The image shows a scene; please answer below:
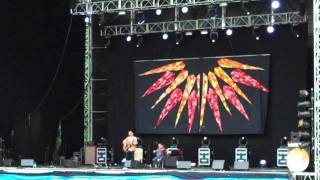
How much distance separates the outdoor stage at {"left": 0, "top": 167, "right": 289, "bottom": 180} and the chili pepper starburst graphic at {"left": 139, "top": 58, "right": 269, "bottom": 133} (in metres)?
4.51

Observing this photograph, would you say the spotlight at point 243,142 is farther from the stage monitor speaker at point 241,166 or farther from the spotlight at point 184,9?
the spotlight at point 184,9

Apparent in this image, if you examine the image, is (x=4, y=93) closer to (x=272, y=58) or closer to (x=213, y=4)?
(x=213, y=4)

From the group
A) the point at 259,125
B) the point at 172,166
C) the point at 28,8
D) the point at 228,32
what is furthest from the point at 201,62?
the point at 28,8

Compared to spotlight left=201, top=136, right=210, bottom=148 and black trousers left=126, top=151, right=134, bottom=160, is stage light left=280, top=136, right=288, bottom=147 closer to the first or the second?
spotlight left=201, top=136, right=210, bottom=148

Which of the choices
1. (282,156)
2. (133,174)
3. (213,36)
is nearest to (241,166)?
(282,156)

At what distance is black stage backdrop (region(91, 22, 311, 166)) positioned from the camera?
1795 cm

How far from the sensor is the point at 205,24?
735 inches

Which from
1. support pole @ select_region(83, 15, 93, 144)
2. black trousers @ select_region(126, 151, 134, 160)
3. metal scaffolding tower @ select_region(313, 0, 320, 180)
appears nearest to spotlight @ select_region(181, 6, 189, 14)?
support pole @ select_region(83, 15, 93, 144)

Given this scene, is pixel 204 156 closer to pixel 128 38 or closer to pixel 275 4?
pixel 128 38

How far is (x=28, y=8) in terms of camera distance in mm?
17984

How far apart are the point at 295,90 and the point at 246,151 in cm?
258

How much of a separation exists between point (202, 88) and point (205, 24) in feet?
7.11

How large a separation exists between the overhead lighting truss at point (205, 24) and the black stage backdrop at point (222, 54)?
0.33 meters

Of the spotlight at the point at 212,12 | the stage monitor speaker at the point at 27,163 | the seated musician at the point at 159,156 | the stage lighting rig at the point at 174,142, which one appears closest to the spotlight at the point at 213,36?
the spotlight at the point at 212,12
